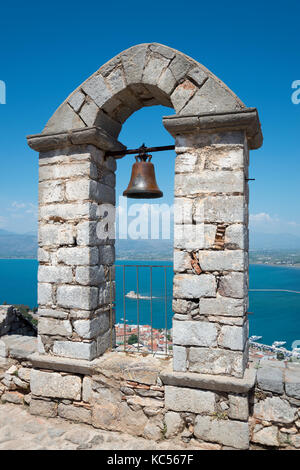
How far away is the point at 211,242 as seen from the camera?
3021 millimetres

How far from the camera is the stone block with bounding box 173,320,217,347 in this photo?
2994 mm

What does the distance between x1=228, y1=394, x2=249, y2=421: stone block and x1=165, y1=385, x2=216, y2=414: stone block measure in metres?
0.16

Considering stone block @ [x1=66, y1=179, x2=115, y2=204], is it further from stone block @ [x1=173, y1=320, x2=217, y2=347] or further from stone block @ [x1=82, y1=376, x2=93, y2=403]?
stone block @ [x1=82, y1=376, x2=93, y2=403]

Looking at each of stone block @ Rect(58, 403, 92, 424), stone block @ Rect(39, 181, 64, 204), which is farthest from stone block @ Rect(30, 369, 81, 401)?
stone block @ Rect(39, 181, 64, 204)

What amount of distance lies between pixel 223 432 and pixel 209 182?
7.32ft

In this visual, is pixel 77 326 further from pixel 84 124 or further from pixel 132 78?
pixel 132 78

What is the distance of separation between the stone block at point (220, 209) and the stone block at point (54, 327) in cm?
178

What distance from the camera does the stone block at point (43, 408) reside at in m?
3.56

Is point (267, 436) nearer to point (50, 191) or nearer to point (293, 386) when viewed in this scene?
point (293, 386)

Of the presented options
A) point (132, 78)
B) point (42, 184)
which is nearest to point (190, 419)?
point (42, 184)

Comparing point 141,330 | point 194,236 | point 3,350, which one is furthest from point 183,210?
point 141,330

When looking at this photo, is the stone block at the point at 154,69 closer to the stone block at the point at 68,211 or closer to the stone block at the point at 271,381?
the stone block at the point at 68,211

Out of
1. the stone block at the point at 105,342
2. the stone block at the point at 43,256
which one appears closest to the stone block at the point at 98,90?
the stone block at the point at 43,256
